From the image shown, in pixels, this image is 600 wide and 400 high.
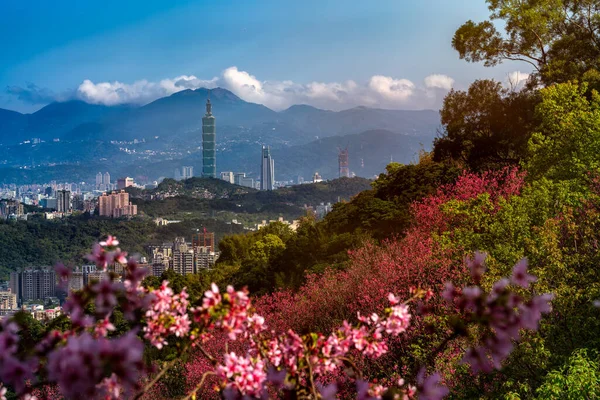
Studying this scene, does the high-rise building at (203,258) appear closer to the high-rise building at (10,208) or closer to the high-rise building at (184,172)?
the high-rise building at (10,208)

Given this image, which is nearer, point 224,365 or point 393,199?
point 224,365

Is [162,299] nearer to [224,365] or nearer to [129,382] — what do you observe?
[224,365]

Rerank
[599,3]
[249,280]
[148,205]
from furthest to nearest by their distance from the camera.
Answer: [148,205] < [249,280] < [599,3]

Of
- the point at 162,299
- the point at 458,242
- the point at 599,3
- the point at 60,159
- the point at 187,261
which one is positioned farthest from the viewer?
the point at 60,159

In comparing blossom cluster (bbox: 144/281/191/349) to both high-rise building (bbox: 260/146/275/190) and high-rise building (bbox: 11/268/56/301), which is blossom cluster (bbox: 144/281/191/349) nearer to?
high-rise building (bbox: 11/268/56/301)

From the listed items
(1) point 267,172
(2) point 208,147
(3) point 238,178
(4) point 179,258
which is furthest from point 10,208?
(2) point 208,147

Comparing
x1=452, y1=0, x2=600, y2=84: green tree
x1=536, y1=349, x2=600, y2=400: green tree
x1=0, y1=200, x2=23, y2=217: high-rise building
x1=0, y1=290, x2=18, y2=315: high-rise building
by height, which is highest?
x1=452, y1=0, x2=600, y2=84: green tree

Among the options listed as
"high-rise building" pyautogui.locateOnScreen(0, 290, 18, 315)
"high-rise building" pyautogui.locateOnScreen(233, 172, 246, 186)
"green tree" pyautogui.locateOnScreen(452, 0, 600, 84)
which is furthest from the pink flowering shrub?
"high-rise building" pyautogui.locateOnScreen(233, 172, 246, 186)

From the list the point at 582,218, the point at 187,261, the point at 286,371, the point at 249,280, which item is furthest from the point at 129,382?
the point at 187,261
